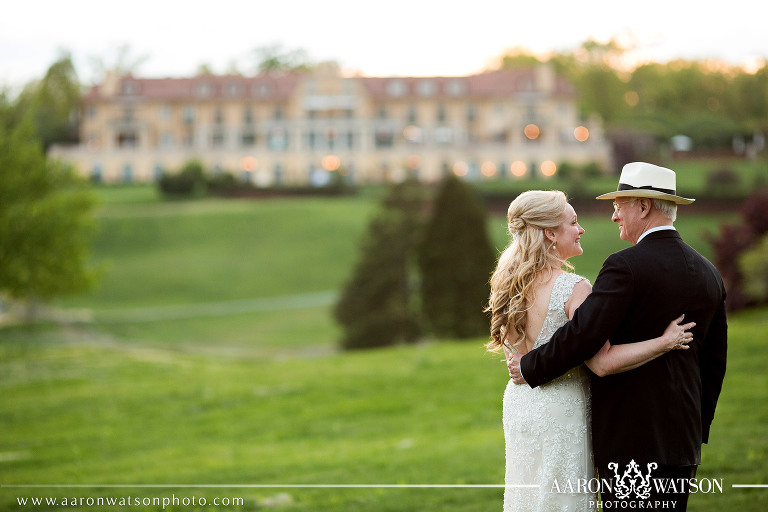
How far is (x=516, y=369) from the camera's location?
3492 millimetres

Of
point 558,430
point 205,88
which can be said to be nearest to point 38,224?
point 558,430

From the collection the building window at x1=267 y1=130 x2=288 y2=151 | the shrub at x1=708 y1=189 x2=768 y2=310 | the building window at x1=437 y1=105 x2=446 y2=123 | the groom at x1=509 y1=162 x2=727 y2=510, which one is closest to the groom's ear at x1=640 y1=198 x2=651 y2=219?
the groom at x1=509 y1=162 x2=727 y2=510

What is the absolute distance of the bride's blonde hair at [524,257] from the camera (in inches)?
136

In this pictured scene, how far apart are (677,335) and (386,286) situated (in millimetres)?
21646

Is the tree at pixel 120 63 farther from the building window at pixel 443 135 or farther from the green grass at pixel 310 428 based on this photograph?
the green grass at pixel 310 428

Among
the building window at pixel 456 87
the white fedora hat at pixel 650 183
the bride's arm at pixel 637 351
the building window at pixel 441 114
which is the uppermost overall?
the building window at pixel 456 87

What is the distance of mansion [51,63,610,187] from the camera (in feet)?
228

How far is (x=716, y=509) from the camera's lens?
5.23 meters

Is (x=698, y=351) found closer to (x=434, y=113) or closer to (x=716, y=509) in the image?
(x=716, y=509)

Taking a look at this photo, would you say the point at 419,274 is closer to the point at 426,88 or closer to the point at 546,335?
the point at 546,335

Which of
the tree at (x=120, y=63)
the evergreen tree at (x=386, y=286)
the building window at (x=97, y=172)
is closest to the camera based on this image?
the evergreen tree at (x=386, y=286)

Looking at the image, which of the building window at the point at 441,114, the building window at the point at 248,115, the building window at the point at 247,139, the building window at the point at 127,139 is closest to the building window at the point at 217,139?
the building window at the point at 247,139

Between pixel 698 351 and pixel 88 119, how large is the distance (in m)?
79.1

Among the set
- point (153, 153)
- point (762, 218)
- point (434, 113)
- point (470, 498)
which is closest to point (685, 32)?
point (434, 113)
